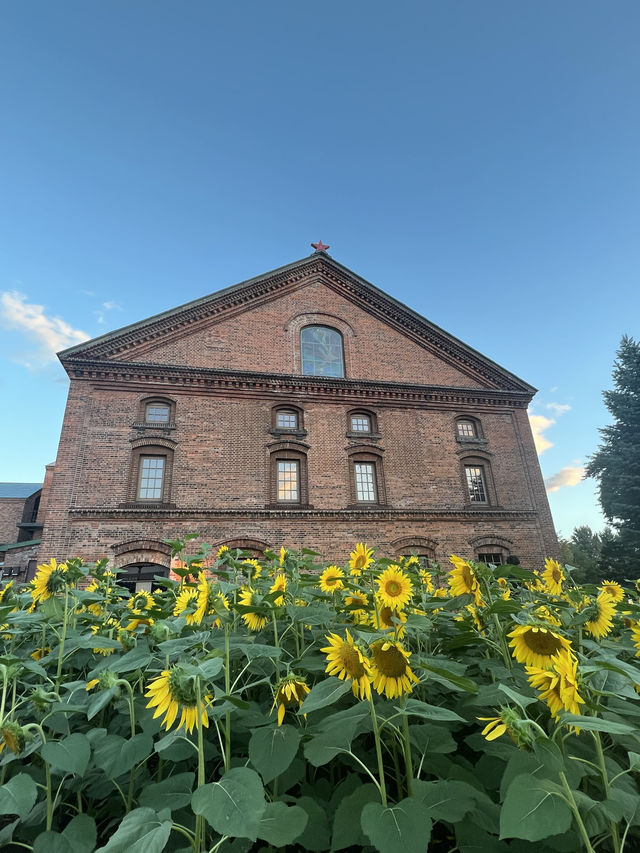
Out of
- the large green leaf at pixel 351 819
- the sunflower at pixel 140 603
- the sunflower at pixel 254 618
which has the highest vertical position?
the sunflower at pixel 140 603

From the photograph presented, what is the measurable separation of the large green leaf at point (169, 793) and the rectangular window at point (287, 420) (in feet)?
46.1

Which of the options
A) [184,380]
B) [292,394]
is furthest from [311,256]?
[184,380]

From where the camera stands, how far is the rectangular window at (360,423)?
16141 mm

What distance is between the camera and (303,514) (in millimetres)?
14047

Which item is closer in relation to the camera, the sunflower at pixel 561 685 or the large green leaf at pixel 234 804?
the large green leaf at pixel 234 804

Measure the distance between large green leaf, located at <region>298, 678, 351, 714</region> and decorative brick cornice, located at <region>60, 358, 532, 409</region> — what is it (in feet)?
46.7

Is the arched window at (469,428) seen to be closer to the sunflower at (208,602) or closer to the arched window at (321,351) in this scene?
the arched window at (321,351)

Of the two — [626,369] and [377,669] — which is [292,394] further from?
[626,369]

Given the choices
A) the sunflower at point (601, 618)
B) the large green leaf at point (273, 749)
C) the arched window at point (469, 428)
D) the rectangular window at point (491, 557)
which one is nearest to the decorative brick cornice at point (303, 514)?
the rectangular window at point (491, 557)

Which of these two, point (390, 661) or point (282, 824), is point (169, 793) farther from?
point (390, 661)

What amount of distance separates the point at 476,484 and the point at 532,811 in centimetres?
1650

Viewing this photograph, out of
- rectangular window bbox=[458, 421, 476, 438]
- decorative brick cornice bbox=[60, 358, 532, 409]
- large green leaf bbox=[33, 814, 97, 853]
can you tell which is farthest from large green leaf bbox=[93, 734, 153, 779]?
rectangular window bbox=[458, 421, 476, 438]

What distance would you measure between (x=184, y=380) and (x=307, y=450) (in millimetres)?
4834

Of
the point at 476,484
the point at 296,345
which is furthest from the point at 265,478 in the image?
the point at 476,484
